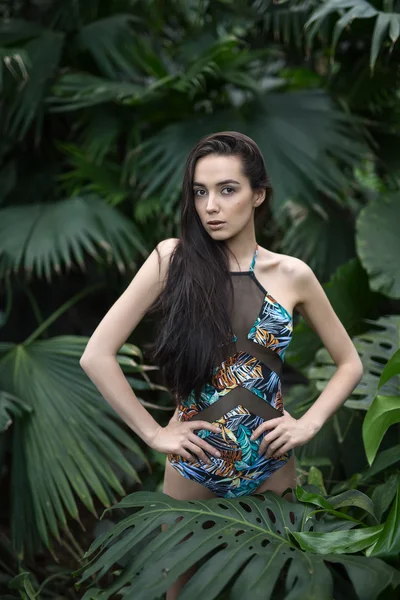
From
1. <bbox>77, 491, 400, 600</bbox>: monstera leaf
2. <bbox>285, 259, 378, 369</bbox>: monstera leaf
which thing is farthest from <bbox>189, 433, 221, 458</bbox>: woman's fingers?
<bbox>285, 259, 378, 369</bbox>: monstera leaf

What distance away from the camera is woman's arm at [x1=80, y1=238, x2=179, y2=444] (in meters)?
1.57

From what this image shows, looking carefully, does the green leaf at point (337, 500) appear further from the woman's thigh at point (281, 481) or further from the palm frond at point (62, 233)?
the palm frond at point (62, 233)

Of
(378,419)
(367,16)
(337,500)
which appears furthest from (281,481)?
(367,16)

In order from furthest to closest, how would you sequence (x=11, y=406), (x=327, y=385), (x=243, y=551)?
(x=11, y=406) → (x=327, y=385) → (x=243, y=551)

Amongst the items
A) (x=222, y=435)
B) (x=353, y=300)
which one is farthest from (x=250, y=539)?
(x=353, y=300)

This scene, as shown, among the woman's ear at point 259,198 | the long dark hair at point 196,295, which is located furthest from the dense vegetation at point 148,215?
the woman's ear at point 259,198

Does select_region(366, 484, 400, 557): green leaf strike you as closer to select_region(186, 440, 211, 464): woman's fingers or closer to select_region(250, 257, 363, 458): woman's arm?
select_region(250, 257, 363, 458): woman's arm

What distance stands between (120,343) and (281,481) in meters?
0.48

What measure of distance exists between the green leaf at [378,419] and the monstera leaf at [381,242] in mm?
1065

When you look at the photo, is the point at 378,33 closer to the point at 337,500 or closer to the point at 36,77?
the point at 337,500

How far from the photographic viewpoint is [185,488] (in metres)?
1.66

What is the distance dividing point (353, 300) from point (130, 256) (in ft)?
3.01

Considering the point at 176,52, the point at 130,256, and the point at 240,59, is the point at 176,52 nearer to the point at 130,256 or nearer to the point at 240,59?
the point at 240,59

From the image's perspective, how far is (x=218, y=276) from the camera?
5.15ft
